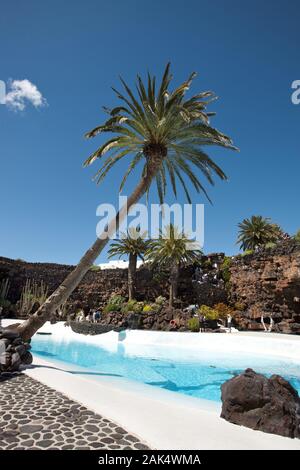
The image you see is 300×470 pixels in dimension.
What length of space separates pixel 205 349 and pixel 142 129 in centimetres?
1043

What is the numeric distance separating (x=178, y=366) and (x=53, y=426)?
850 cm

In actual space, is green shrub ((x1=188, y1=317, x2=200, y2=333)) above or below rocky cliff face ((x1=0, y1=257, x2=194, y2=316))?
below

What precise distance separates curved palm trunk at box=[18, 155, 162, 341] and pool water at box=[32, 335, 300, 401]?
2212 millimetres

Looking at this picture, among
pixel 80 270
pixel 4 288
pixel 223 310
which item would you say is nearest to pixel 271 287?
pixel 223 310

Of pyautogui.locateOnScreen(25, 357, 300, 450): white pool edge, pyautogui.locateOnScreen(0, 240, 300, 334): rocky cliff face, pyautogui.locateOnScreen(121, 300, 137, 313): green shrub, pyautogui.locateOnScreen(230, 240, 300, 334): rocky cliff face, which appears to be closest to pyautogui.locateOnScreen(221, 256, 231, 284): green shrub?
pyautogui.locateOnScreen(0, 240, 300, 334): rocky cliff face

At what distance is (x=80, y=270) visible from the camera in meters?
10.3

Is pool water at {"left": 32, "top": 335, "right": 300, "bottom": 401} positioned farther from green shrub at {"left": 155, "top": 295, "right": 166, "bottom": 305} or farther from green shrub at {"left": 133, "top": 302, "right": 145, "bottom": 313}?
green shrub at {"left": 155, "top": 295, "right": 166, "bottom": 305}

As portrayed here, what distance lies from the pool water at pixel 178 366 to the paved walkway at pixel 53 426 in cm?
428

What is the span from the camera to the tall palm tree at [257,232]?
32469 millimetres

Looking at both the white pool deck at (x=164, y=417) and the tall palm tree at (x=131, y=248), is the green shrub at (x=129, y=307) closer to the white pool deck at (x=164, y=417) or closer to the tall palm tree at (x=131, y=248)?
the tall palm tree at (x=131, y=248)

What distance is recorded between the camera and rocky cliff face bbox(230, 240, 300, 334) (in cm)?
2125

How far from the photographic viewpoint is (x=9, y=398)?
5422 mm
